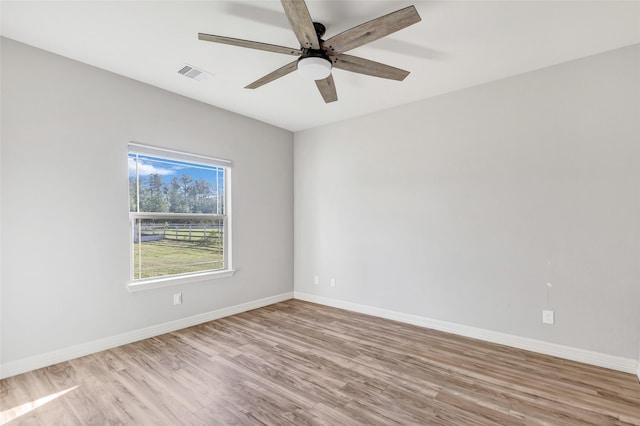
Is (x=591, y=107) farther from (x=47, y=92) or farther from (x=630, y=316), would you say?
(x=47, y=92)

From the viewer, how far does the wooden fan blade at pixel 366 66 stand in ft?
7.32

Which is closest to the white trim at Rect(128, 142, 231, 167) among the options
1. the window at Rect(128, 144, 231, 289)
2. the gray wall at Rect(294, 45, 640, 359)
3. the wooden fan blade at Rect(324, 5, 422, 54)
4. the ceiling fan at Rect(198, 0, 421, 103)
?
the window at Rect(128, 144, 231, 289)

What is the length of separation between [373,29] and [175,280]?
3.21 metres

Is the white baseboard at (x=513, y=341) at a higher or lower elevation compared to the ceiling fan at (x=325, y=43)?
lower

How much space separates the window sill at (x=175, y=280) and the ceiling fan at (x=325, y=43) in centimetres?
240

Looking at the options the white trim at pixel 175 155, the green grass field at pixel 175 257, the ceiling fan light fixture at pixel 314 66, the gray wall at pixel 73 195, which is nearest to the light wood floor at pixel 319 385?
the gray wall at pixel 73 195

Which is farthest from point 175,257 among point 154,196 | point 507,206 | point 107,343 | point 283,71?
point 507,206

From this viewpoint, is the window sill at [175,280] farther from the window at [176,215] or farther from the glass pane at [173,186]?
the glass pane at [173,186]

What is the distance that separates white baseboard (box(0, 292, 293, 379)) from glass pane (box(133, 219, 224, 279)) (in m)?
0.57

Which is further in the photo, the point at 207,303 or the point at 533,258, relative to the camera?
the point at 207,303

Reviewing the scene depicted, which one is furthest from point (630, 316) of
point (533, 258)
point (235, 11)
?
point (235, 11)

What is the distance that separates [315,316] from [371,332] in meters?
0.86

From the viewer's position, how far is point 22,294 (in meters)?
2.50

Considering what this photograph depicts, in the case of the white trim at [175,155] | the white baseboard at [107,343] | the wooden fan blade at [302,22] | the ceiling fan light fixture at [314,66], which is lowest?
the white baseboard at [107,343]
